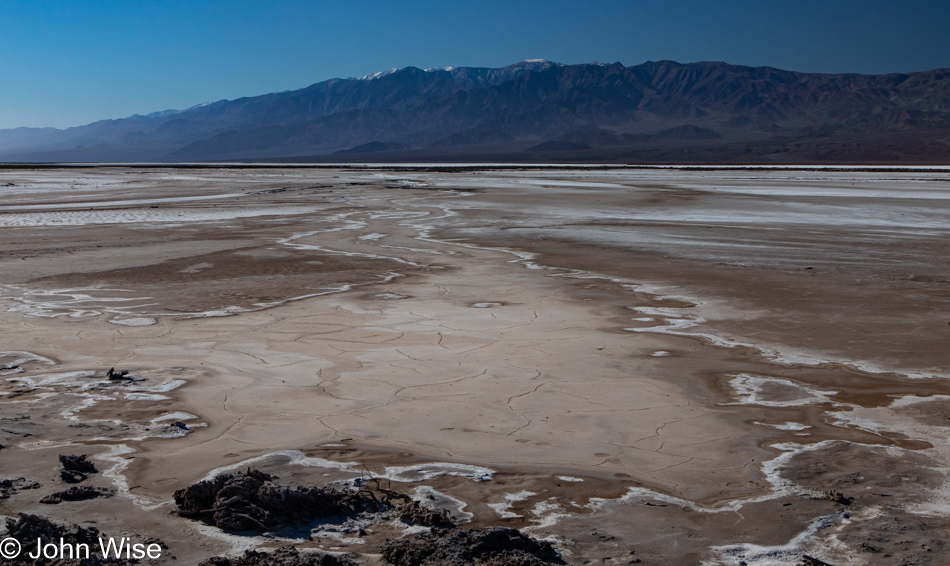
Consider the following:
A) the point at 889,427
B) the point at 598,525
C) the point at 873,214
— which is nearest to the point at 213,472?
the point at 598,525

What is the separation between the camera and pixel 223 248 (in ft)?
47.0

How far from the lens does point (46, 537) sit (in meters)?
3.16

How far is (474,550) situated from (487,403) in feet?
7.87

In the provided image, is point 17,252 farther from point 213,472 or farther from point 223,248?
point 213,472

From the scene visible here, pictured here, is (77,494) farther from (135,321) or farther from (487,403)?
(135,321)

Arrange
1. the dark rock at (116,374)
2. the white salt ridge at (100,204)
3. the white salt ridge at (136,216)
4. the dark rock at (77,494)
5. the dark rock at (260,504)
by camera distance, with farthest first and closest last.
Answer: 1. the white salt ridge at (100,204)
2. the white salt ridge at (136,216)
3. the dark rock at (116,374)
4. the dark rock at (77,494)
5. the dark rock at (260,504)

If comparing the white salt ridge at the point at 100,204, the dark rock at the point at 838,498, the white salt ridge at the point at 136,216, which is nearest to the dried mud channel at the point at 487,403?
the dark rock at the point at 838,498

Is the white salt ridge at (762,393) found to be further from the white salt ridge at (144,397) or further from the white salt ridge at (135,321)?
the white salt ridge at (135,321)

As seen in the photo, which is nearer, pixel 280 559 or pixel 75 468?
pixel 280 559

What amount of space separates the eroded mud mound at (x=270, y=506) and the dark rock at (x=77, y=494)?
429 mm

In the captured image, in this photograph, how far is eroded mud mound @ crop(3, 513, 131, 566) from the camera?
120 inches

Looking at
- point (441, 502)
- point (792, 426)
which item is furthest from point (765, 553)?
point (792, 426)

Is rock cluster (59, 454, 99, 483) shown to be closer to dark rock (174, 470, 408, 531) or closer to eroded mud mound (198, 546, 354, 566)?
dark rock (174, 470, 408, 531)

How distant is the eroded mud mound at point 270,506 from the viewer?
3537 mm
